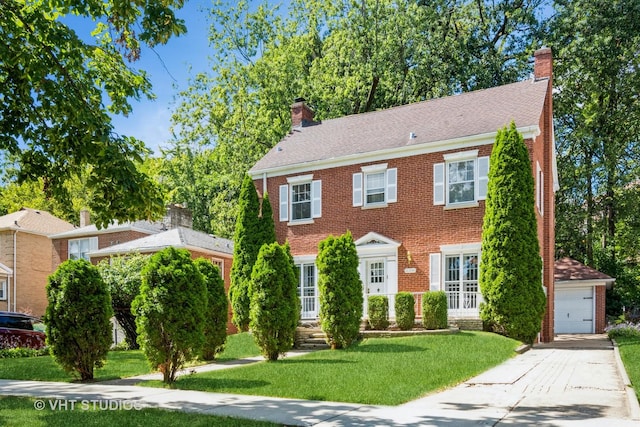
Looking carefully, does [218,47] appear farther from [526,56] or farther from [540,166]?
[540,166]

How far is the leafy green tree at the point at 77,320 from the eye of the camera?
10555 millimetres

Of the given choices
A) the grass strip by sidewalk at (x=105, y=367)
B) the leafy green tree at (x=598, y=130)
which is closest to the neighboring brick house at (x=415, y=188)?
the grass strip by sidewalk at (x=105, y=367)

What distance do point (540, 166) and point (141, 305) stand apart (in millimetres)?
15967

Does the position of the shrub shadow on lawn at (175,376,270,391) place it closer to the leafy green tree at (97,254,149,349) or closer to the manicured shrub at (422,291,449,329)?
the manicured shrub at (422,291,449,329)

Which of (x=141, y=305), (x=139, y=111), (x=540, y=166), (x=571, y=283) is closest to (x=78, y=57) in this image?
(x=139, y=111)

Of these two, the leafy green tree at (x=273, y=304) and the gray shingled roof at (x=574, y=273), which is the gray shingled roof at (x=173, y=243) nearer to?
the leafy green tree at (x=273, y=304)

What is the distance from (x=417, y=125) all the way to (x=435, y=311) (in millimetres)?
7925

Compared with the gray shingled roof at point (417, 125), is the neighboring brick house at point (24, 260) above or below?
below

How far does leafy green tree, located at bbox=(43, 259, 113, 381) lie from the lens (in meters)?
10.6

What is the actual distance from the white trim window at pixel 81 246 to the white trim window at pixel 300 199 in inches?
509

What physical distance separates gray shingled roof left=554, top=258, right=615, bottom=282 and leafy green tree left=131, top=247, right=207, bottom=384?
21.9 meters

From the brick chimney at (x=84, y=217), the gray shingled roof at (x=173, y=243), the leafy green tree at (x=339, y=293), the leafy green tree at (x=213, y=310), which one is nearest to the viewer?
the leafy green tree at (x=213, y=310)

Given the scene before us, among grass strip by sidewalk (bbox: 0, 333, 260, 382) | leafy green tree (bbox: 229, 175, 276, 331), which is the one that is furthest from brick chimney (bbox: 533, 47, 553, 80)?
grass strip by sidewalk (bbox: 0, 333, 260, 382)

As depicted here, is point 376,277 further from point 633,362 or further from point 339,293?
point 633,362
